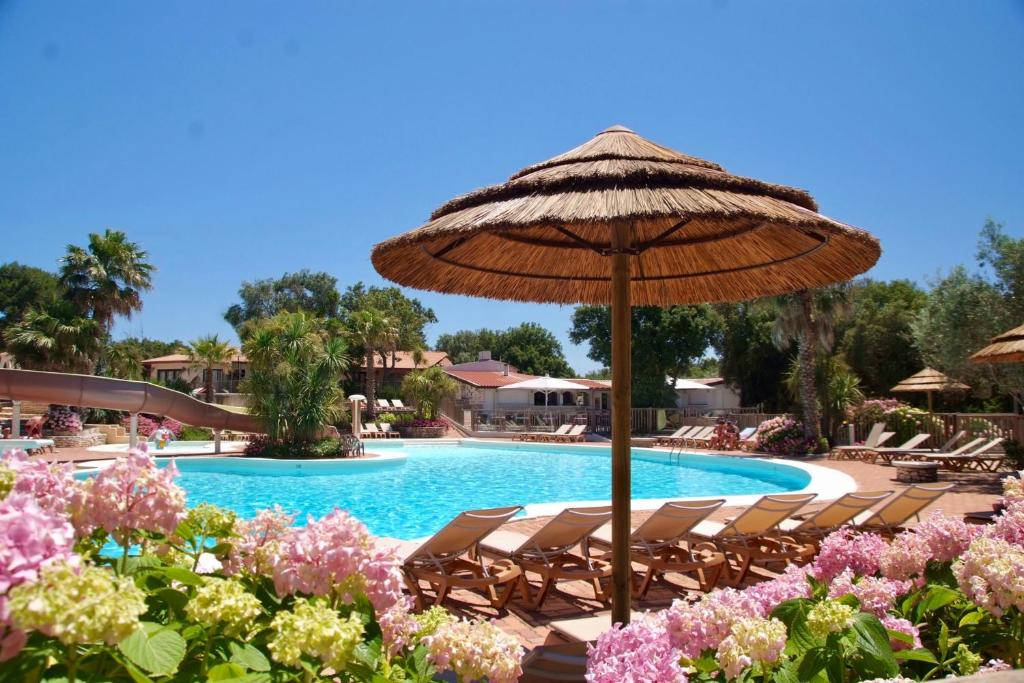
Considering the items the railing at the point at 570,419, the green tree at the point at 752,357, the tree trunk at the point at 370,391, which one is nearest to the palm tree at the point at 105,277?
the tree trunk at the point at 370,391

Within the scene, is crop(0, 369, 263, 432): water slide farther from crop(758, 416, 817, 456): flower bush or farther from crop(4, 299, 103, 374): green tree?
crop(758, 416, 817, 456): flower bush

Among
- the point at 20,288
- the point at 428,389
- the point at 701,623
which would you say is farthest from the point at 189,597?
the point at 20,288

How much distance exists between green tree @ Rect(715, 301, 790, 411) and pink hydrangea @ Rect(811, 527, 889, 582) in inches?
1232

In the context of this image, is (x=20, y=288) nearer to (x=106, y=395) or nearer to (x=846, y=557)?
(x=106, y=395)

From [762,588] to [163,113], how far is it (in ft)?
78.7

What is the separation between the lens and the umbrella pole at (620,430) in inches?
151

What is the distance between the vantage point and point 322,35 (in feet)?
42.5

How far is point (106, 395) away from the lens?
2003 cm

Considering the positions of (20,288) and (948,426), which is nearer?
(948,426)

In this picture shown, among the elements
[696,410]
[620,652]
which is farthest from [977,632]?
[696,410]

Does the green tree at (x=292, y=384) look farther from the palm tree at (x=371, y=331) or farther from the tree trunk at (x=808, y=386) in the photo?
the tree trunk at (x=808, y=386)

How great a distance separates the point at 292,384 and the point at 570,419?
14.9m

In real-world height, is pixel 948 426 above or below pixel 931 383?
below

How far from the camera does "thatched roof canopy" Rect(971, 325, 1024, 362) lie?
1143 centimetres
